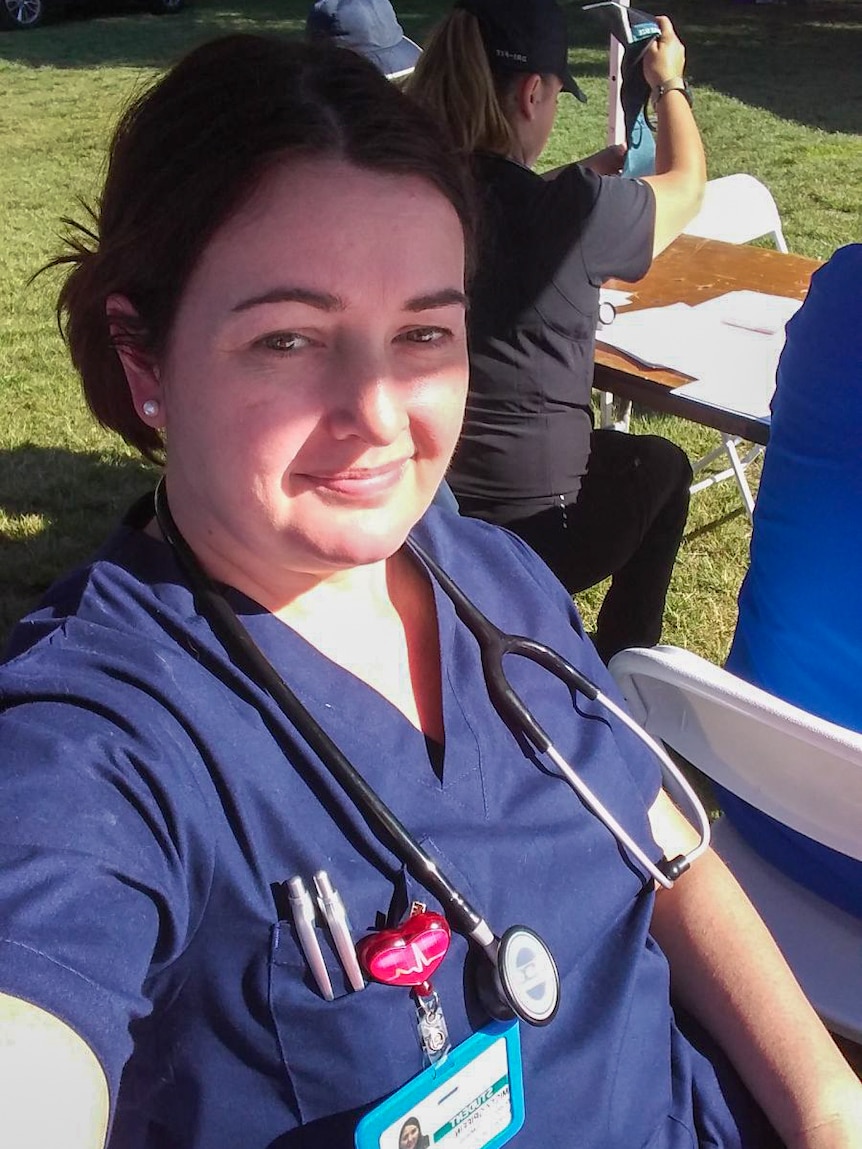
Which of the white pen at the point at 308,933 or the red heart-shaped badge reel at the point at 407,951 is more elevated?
the white pen at the point at 308,933

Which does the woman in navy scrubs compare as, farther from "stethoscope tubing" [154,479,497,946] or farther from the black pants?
the black pants

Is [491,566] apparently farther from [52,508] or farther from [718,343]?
[52,508]

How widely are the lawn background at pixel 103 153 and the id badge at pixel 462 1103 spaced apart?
80cm

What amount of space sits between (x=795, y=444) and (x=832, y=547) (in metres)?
0.17

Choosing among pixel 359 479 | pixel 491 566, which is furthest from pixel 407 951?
pixel 491 566

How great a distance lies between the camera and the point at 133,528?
112 cm

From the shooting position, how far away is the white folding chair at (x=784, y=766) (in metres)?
1.12

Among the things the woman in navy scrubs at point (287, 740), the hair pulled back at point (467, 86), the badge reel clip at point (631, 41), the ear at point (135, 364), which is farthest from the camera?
the badge reel clip at point (631, 41)

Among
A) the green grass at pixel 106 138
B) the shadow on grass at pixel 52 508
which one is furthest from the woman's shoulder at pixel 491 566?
the shadow on grass at pixel 52 508

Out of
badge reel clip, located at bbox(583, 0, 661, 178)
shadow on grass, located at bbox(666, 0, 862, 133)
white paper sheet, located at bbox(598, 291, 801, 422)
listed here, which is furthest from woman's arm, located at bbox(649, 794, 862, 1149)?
shadow on grass, located at bbox(666, 0, 862, 133)

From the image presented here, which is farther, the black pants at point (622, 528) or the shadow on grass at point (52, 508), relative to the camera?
the shadow on grass at point (52, 508)

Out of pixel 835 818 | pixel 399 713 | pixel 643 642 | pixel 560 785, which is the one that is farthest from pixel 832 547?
pixel 643 642

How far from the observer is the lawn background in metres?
3.72

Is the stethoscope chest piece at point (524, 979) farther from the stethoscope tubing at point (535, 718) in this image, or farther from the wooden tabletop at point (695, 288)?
the wooden tabletop at point (695, 288)
